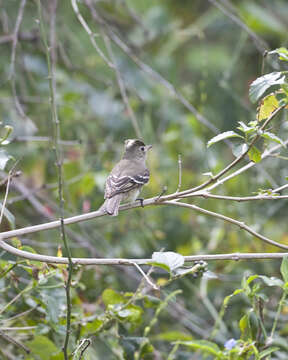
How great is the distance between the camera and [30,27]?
5.60 meters

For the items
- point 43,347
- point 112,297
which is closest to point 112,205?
point 112,297

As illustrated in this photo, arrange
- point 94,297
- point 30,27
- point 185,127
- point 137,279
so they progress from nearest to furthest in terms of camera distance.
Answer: point 94,297 → point 137,279 → point 30,27 → point 185,127

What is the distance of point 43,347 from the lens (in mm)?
2896

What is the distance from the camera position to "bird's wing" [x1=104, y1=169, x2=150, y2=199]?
12.1ft

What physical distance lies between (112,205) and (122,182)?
0.57 m

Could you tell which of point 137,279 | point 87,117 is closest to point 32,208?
point 137,279

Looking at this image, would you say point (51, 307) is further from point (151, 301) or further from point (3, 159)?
point (3, 159)

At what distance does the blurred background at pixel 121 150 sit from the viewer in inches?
174

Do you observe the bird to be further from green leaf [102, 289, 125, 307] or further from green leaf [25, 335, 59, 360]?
green leaf [25, 335, 59, 360]

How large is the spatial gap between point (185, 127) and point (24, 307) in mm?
3265

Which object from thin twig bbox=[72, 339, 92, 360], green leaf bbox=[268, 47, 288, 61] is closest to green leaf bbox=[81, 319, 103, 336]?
thin twig bbox=[72, 339, 92, 360]

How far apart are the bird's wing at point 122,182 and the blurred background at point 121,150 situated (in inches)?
5.1

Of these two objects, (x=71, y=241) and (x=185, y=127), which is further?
(x=185, y=127)

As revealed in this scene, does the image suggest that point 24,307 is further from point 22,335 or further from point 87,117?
point 87,117
